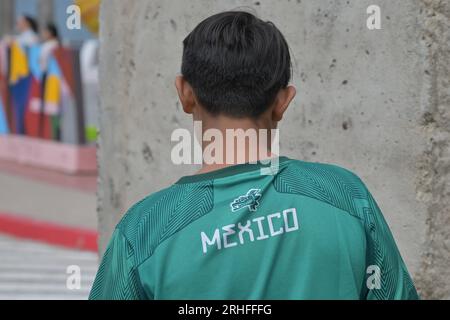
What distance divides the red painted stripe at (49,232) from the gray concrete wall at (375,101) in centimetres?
567

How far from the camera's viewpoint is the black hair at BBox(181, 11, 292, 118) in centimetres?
211

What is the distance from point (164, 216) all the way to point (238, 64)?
334mm

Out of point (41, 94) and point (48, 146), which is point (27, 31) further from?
point (48, 146)

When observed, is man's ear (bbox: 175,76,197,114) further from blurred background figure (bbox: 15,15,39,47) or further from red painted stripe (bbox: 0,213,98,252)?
blurred background figure (bbox: 15,15,39,47)

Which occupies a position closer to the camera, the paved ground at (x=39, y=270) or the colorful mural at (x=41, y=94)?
the paved ground at (x=39, y=270)

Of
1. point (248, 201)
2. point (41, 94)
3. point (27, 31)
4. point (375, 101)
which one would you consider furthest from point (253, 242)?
point (27, 31)

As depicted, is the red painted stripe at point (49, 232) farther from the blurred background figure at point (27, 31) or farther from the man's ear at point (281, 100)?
the man's ear at point (281, 100)

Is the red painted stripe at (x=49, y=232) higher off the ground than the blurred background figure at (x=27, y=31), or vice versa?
the blurred background figure at (x=27, y=31)

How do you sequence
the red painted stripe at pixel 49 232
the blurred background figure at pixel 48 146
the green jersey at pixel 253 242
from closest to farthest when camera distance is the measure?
the green jersey at pixel 253 242 → the red painted stripe at pixel 49 232 → the blurred background figure at pixel 48 146

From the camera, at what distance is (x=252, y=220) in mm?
2057

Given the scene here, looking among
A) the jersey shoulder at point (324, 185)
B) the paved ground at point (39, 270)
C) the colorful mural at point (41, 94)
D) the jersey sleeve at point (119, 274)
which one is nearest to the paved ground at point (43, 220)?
the paved ground at point (39, 270)

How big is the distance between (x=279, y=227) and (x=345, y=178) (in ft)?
0.68

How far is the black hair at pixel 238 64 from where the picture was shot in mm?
2105

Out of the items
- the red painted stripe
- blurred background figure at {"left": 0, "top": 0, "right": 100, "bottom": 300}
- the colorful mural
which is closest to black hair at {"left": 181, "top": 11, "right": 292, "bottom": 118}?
blurred background figure at {"left": 0, "top": 0, "right": 100, "bottom": 300}
